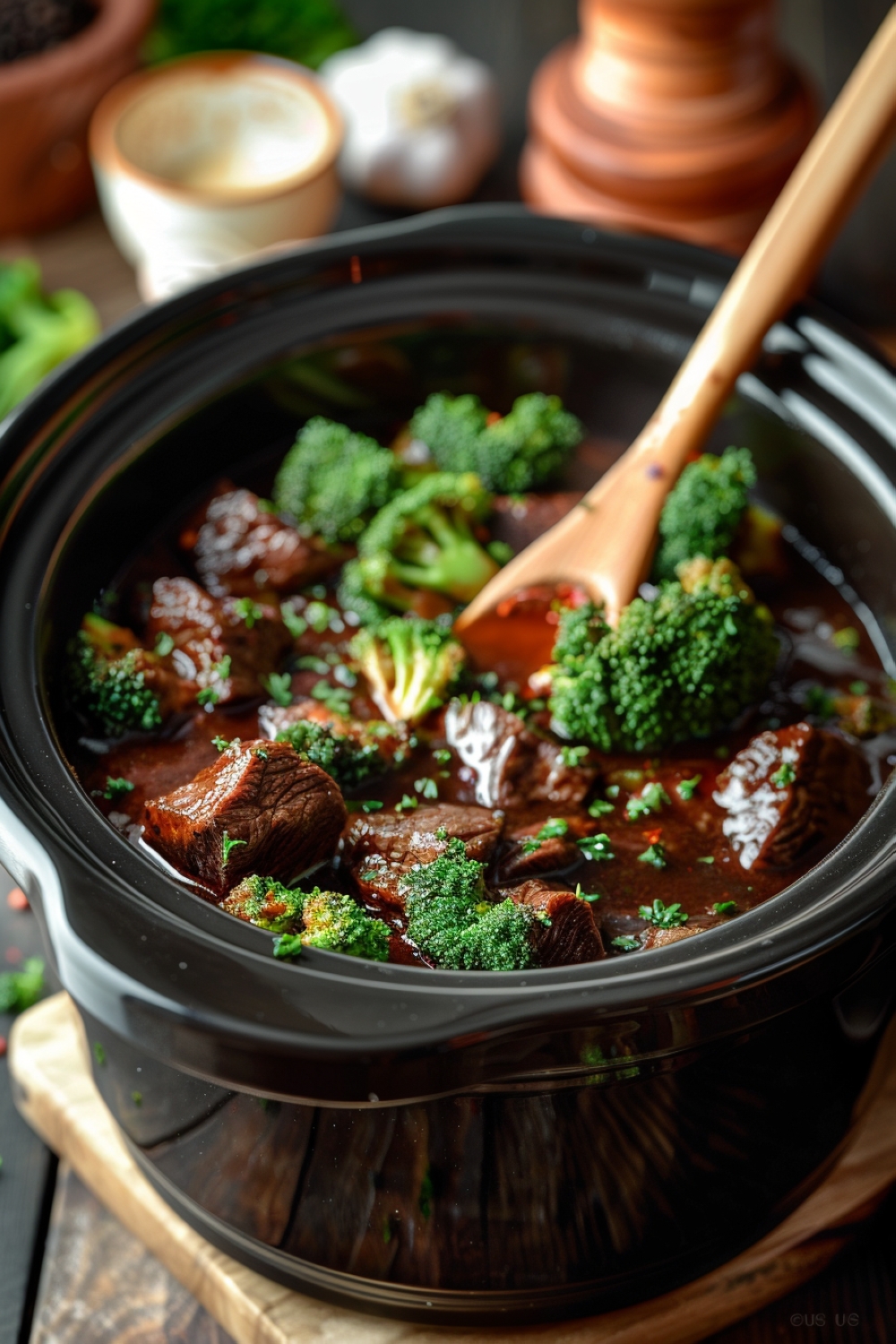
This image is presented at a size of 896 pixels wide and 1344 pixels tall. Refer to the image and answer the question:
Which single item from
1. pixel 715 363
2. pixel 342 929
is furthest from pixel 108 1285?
pixel 715 363

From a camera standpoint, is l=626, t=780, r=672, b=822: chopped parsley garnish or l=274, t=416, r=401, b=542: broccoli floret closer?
l=626, t=780, r=672, b=822: chopped parsley garnish

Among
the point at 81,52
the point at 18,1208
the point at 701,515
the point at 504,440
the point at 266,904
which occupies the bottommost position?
the point at 18,1208

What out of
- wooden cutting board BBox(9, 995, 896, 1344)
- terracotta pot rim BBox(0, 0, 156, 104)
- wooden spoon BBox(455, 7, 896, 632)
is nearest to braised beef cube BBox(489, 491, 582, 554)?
wooden spoon BBox(455, 7, 896, 632)

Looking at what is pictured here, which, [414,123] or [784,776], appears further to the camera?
[414,123]

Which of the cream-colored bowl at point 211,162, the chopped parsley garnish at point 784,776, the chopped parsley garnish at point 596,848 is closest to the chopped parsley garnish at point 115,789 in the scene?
the chopped parsley garnish at point 596,848

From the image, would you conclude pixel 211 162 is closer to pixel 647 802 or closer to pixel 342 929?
pixel 647 802

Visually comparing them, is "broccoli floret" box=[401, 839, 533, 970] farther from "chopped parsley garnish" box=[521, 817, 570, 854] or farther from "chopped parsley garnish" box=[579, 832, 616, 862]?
"chopped parsley garnish" box=[579, 832, 616, 862]

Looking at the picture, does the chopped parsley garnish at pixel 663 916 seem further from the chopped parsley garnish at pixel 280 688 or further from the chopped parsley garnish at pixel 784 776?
the chopped parsley garnish at pixel 280 688
